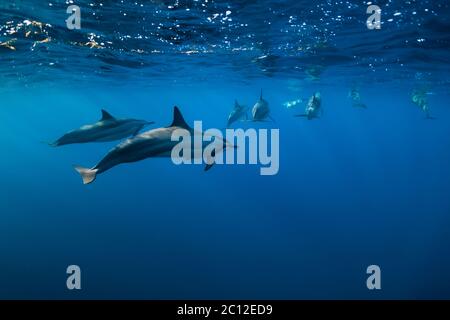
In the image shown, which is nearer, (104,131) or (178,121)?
(178,121)

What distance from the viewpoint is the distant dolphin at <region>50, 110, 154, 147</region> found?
320 inches

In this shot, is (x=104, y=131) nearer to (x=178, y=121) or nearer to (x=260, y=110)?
(x=178, y=121)

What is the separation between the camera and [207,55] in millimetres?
18453

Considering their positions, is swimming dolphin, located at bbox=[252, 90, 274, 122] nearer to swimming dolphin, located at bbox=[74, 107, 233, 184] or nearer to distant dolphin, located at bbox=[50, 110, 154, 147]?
distant dolphin, located at bbox=[50, 110, 154, 147]

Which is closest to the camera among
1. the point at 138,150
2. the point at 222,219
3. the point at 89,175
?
the point at 89,175

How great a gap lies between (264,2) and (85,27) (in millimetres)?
6645

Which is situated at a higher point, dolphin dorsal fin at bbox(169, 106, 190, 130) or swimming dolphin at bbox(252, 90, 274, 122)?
swimming dolphin at bbox(252, 90, 274, 122)

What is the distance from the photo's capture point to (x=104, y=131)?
8.21 meters

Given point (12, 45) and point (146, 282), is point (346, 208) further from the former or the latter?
point (12, 45)

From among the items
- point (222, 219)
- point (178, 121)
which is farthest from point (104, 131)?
point (222, 219)

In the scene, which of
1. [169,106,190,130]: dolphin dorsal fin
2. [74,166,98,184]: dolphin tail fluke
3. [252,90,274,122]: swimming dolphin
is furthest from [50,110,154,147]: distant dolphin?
[252,90,274,122]: swimming dolphin

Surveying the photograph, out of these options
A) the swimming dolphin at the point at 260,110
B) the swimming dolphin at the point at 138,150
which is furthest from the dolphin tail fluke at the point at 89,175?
the swimming dolphin at the point at 260,110

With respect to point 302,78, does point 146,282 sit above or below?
below
